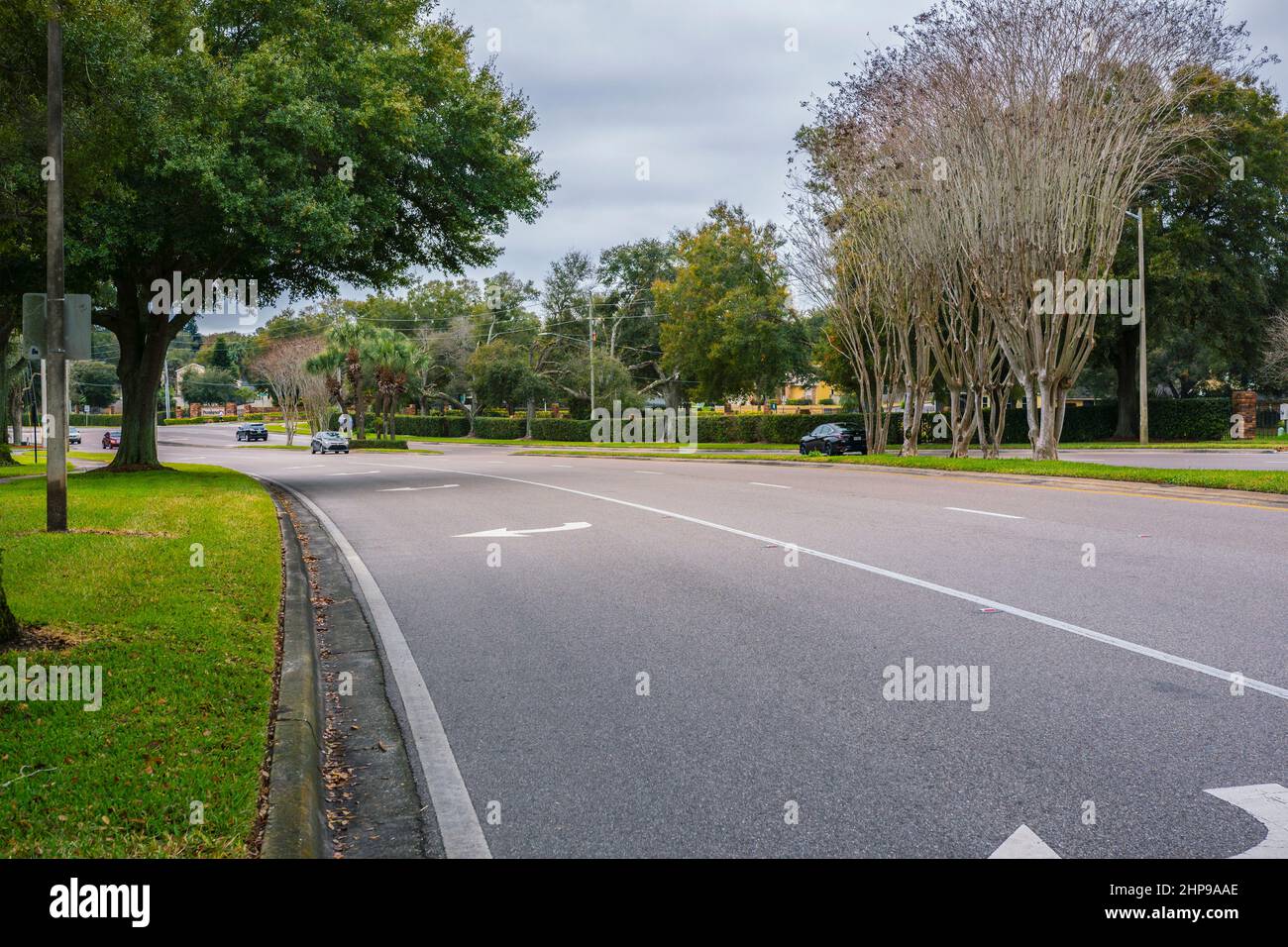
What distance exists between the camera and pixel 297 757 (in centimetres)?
479

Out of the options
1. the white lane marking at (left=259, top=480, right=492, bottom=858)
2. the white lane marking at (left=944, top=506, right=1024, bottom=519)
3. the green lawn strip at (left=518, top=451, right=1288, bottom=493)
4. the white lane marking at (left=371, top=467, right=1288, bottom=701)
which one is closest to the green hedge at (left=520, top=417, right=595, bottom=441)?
the green lawn strip at (left=518, top=451, right=1288, bottom=493)

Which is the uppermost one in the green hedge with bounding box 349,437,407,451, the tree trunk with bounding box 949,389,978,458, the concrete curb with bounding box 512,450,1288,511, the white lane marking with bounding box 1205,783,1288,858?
the tree trunk with bounding box 949,389,978,458

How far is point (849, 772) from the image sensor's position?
4.62 metres

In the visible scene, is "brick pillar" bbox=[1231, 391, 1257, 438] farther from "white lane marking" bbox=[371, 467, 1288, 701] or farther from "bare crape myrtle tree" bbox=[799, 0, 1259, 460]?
"white lane marking" bbox=[371, 467, 1288, 701]

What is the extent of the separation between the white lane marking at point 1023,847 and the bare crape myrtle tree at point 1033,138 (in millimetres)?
21976

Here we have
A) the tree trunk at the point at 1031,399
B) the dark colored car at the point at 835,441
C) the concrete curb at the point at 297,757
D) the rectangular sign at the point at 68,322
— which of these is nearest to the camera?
the concrete curb at the point at 297,757

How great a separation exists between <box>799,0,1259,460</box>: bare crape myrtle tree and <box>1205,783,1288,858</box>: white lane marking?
21.3 meters

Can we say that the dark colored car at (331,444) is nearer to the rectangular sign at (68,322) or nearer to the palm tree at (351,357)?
the palm tree at (351,357)

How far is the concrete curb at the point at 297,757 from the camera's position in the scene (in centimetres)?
392

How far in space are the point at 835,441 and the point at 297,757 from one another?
38485 mm

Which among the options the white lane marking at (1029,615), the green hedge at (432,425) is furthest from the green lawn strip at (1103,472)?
the green hedge at (432,425)

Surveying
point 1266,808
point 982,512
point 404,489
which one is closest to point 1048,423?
point 982,512

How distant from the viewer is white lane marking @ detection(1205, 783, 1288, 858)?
3717 mm
